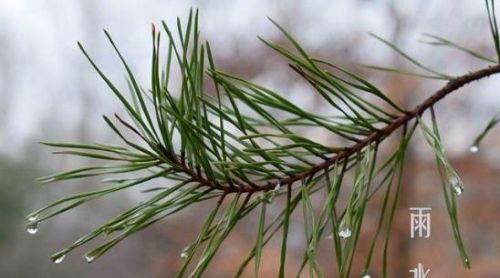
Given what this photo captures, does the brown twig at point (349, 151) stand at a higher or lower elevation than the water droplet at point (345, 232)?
higher

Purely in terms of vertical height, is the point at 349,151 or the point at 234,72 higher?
the point at 234,72

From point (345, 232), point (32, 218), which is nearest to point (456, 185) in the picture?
point (345, 232)

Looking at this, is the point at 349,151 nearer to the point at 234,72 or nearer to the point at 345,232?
the point at 345,232

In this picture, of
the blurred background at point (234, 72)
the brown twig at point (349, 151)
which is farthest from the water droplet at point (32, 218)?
the blurred background at point (234, 72)

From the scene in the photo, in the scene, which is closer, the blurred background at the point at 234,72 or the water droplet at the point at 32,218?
the water droplet at the point at 32,218

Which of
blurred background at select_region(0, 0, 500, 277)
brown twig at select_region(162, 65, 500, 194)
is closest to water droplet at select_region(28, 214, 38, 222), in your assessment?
brown twig at select_region(162, 65, 500, 194)

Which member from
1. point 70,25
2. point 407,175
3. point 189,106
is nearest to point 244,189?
point 189,106

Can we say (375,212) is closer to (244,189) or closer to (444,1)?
(444,1)

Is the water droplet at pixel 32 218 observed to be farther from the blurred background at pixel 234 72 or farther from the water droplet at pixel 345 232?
the blurred background at pixel 234 72
